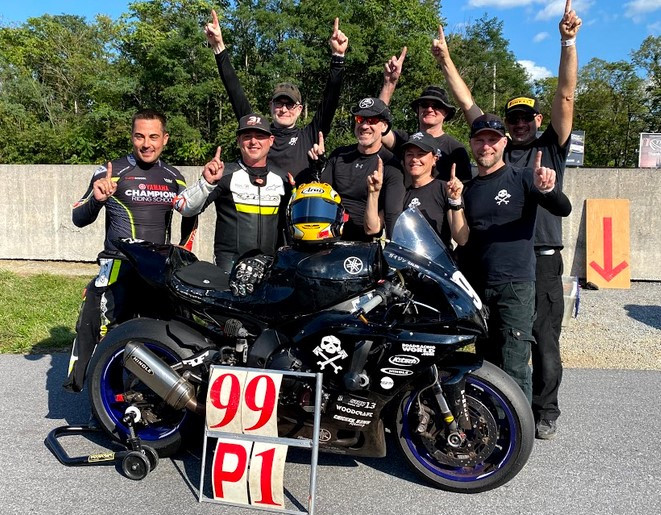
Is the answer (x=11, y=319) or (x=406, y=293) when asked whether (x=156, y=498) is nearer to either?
(x=406, y=293)

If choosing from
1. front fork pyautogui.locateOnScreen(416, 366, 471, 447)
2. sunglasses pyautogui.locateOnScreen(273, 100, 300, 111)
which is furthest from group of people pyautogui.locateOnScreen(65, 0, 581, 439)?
front fork pyautogui.locateOnScreen(416, 366, 471, 447)

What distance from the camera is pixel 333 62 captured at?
14.6ft

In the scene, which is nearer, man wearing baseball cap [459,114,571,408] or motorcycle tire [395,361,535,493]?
motorcycle tire [395,361,535,493]

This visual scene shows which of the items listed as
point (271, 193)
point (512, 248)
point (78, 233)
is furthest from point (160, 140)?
point (78, 233)

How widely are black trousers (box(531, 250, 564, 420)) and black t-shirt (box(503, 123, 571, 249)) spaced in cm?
12

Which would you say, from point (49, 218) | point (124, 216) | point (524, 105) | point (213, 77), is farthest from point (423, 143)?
point (213, 77)

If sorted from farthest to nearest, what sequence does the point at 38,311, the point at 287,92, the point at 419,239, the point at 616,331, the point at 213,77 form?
the point at 213,77
the point at 38,311
the point at 616,331
the point at 287,92
the point at 419,239

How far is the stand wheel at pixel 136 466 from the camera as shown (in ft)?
10.2

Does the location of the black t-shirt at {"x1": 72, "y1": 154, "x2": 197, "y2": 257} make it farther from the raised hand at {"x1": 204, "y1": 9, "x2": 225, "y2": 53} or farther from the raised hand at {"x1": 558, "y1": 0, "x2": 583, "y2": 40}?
the raised hand at {"x1": 558, "y1": 0, "x2": 583, "y2": 40}

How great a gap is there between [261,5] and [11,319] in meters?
24.5

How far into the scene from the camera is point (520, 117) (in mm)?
3945

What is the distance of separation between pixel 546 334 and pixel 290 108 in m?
2.56

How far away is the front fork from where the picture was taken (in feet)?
9.71

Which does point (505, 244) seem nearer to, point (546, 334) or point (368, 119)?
point (546, 334)
